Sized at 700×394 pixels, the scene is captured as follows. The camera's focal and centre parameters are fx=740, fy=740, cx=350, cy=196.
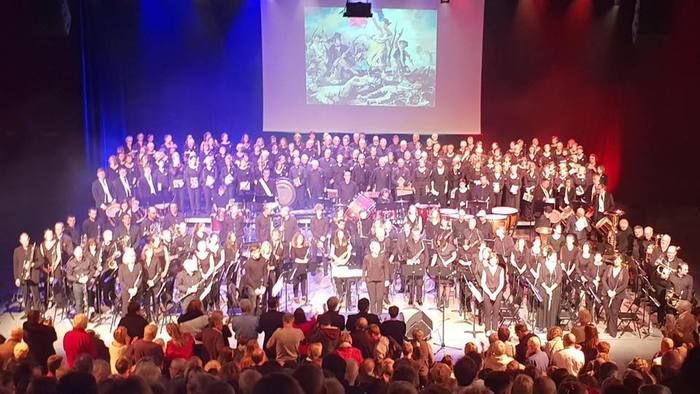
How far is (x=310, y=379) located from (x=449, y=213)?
1070 centimetres

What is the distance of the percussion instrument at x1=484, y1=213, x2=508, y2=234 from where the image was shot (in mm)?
15305

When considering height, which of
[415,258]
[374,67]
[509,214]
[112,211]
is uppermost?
[374,67]

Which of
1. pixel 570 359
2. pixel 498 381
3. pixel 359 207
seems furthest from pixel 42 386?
pixel 359 207

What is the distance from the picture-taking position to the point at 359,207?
1512 cm

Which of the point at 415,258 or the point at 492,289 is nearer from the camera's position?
the point at 492,289

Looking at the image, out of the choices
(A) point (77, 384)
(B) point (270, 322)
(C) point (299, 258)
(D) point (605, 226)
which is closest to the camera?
(A) point (77, 384)

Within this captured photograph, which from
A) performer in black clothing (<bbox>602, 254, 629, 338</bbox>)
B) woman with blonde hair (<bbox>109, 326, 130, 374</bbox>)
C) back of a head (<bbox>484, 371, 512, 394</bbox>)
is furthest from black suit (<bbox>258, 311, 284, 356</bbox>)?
performer in black clothing (<bbox>602, 254, 629, 338</bbox>)

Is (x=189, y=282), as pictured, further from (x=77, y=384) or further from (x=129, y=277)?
(x=77, y=384)

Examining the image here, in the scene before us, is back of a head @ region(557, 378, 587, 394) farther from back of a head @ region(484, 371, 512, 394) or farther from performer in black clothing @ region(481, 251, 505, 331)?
performer in black clothing @ region(481, 251, 505, 331)

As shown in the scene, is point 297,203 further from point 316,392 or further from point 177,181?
point 316,392

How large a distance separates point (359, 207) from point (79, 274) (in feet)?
18.1

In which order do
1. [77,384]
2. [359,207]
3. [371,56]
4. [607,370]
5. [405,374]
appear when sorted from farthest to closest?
[371,56] < [359,207] < [607,370] < [405,374] < [77,384]

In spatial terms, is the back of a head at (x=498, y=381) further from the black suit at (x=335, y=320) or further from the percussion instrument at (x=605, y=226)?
the percussion instrument at (x=605, y=226)

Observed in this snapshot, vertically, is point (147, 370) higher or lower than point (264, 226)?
lower
